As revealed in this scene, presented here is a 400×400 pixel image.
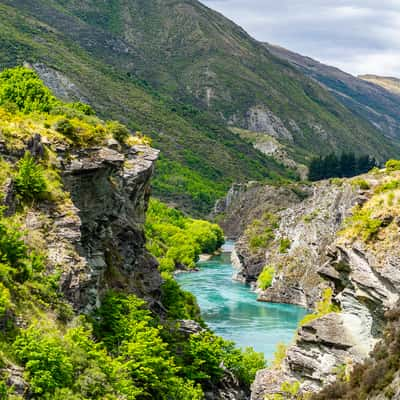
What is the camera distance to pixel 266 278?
130 metres

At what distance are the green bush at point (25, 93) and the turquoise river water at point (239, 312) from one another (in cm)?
3591

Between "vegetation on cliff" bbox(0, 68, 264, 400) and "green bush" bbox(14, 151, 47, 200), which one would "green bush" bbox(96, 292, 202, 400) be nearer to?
"vegetation on cliff" bbox(0, 68, 264, 400)

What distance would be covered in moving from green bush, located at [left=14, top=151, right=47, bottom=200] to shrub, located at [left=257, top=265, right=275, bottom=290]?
87.2 metres

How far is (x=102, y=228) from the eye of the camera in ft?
181

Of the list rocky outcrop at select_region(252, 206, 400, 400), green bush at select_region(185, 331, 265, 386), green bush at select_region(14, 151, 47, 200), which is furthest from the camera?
green bush at select_region(185, 331, 265, 386)

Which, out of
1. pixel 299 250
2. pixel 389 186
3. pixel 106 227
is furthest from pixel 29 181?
pixel 299 250

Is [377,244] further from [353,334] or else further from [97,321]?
[97,321]

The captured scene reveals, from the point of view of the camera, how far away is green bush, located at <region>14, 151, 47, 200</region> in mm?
44219

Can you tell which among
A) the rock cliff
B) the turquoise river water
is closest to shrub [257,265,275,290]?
the turquoise river water

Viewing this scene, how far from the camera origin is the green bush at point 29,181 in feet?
145

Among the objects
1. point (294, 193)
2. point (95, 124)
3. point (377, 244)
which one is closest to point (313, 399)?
point (377, 244)

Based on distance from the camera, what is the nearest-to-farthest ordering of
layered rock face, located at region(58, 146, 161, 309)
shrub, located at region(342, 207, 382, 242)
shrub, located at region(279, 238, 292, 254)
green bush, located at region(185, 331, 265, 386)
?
shrub, located at region(342, 207, 382, 242)
layered rock face, located at region(58, 146, 161, 309)
green bush, located at region(185, 331, 265, 386)
shrub, located at region(279, 238, 292, 254)

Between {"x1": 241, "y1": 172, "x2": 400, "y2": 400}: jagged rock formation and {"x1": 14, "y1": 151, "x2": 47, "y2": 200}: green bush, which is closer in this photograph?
{"x1": 241, "y1": 172, "x2": 400, "y2": 400}: jagged rock formation

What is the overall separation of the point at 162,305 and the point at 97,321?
17.1m
